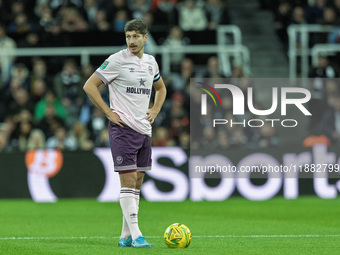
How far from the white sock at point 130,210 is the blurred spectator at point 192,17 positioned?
39.4 ft

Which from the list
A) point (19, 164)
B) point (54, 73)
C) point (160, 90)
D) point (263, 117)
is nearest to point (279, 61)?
point (263, 117)

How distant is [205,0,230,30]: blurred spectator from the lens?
69.1ft

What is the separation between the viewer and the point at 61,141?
58.7ft

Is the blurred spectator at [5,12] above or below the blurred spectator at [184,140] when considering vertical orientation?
above

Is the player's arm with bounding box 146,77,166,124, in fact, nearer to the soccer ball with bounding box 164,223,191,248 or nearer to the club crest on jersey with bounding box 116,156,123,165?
the club crest on jersey with bounding box 116,156,123,165

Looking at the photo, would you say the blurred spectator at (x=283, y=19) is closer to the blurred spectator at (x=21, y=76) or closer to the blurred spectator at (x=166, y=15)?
the blurred spectator at (x=166, y=15)

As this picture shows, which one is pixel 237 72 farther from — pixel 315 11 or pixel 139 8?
pixel 315 11

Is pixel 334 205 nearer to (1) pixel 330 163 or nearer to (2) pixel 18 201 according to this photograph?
(1) pixel 330 163

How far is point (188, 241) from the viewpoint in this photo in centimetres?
917

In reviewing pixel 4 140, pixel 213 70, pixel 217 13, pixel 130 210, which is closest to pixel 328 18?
pixel 217 13

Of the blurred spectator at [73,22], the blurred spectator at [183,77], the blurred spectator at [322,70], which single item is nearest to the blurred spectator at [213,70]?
the blurred spectator at [183,77]

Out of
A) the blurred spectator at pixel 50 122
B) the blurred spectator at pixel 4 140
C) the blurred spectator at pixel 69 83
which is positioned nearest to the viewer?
the blurred spectator at pixel 4 140

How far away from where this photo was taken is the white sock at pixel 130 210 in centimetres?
918

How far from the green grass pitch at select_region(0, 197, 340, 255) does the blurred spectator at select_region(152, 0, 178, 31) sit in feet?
18.5
